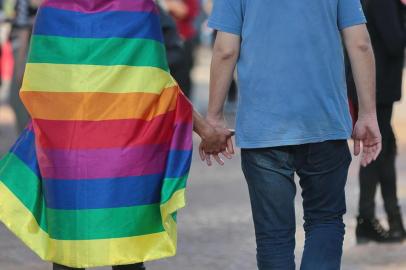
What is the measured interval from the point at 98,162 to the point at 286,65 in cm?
80

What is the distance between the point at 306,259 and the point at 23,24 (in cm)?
458

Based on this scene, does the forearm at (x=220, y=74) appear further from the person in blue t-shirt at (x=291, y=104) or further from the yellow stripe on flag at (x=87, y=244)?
the yellow stripe on flag at (x=87, y=244)

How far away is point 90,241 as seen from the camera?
4.84 m

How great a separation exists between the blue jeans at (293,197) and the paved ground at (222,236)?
5.83 ft

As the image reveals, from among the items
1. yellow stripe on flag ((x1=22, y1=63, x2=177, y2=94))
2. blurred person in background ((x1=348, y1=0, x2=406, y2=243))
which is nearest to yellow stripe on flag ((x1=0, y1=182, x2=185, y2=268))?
yellow stripe on flag ((x1=22, y1=63, x2=177, y2=94))

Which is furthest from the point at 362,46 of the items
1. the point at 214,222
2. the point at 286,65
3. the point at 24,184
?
the point at 214,222

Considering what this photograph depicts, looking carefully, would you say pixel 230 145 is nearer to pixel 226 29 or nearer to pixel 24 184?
pixel 226 29

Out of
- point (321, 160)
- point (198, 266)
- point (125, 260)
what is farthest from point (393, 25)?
point (125, 260)

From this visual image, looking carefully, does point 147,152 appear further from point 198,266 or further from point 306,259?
point 198,266

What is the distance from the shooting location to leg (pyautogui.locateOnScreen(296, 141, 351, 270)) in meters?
4.88

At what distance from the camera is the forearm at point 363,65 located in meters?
4.86

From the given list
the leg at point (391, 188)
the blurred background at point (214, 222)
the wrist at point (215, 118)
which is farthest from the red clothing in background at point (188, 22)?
the wrist at point (215, 118)

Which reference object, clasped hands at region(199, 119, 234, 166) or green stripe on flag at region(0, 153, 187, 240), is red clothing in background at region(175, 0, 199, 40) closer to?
clasped hands at region(199, 119, 234, 166)

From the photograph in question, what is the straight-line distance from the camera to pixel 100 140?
15.8 ft
